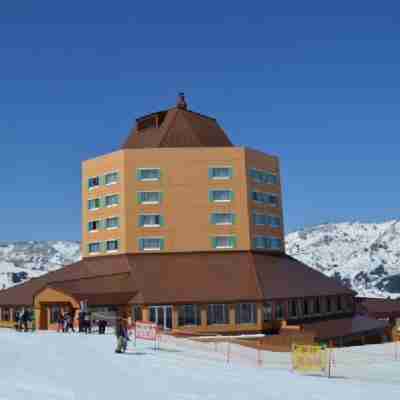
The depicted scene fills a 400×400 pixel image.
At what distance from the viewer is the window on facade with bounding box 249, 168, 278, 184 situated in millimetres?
70062

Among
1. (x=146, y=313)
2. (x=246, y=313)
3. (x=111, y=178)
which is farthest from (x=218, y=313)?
(x=111, y=178)

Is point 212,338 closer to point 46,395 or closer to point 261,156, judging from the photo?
point 261,156

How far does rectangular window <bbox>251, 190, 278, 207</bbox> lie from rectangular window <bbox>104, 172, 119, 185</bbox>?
15554mm

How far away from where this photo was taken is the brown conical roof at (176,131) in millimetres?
71844

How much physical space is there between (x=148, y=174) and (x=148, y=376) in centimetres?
4296

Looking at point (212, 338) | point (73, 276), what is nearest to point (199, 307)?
point (212, 338)

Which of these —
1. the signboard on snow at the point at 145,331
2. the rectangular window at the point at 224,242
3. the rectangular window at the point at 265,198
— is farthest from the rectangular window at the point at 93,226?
the signboard on snow at the point at 145,331

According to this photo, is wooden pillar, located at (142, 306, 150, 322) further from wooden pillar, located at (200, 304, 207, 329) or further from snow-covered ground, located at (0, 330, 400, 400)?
snow-covered ground, located at (0, 330, 400, 400)

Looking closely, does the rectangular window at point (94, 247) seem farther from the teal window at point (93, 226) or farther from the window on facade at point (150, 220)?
the window on facade at point (150, 220)

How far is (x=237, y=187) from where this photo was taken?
68438mm

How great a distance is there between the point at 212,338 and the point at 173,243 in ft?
50.2

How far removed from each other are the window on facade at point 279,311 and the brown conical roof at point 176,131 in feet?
70.6

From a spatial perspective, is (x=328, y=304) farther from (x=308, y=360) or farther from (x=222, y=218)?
(x=308, y=360)

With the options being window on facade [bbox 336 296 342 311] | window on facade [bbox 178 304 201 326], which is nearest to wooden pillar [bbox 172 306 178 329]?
window on facade [bbox 178 304 201 326]
